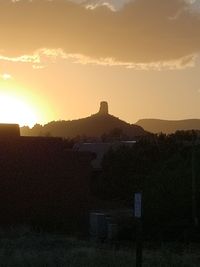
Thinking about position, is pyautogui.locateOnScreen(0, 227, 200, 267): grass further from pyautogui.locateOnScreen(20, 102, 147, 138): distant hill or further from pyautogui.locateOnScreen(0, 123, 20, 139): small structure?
pyautogui.locateOnScreen(20, 102, 147, 138): distant hill

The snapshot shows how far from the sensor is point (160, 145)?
62.2m

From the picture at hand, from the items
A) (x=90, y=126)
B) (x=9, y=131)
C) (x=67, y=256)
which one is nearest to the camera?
(x=67, y=256)

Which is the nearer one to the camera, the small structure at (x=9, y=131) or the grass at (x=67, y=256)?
the grass at (x=67, y=256)

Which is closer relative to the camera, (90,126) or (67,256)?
(67,256)

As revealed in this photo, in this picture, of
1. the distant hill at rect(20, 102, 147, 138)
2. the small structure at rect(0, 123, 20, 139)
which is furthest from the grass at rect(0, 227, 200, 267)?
the distant hill at rect(20, 102, 147, 138)

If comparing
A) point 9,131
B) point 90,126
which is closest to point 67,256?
point 9,131

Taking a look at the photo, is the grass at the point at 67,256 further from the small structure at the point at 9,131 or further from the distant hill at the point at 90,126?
the distant hill at the point at 90,126

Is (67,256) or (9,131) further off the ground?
(9,131)

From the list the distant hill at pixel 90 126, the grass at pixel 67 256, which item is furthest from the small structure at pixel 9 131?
the distant hill at pixel 90 126

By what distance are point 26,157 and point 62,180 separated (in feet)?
8.04

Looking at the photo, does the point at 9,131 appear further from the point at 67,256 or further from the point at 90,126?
the point at 90,126

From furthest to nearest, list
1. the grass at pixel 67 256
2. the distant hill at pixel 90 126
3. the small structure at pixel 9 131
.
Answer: the distant hill at pixel 90 126 < the small structure at pixel 9 131 < the grass at pixel 67 256

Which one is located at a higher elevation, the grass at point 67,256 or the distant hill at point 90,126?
the distant hill at point 90,126

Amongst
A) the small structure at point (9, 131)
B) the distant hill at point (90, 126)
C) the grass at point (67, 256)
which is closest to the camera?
the grass at point (67, 256)
